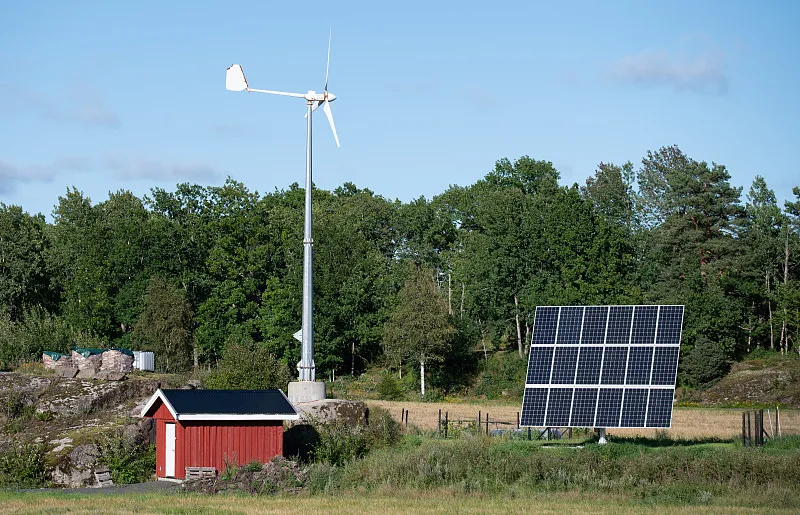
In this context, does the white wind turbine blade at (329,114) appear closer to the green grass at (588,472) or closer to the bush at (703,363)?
the green grass at (588,472)

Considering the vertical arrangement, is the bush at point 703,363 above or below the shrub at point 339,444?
below

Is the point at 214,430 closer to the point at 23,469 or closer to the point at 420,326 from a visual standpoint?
the point at 23,469

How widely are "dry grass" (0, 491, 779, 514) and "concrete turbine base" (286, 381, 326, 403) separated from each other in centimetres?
1281

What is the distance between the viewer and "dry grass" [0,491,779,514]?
32.8 m

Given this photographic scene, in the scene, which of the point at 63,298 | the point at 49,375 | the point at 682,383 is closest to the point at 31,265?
the point at 63,298

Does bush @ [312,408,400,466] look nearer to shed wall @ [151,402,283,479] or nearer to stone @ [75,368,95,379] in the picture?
shed wall @ [151,402,283,479]

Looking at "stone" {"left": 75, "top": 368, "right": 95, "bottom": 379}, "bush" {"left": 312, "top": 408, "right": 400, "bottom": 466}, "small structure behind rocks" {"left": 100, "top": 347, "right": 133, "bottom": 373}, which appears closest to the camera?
"bush" {"left": 312, "top": 408, "right": 400, "bottom": 466}

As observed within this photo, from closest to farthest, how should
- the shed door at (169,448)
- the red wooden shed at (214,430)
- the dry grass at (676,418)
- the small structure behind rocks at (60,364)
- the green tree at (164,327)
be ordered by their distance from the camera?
the red wooden shed at (214,430), the shed door at (169,448), the dry grass at (676,418), the small structure behind rocks at (60,364), the green tree at (164,327)

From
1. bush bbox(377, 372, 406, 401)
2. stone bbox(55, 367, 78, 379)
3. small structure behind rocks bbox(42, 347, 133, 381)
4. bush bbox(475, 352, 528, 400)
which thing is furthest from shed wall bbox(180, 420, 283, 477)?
bush bbox(475, 352, 528, 400)

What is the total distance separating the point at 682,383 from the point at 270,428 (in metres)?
48.4

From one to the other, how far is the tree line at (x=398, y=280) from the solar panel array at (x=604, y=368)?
38.1 m

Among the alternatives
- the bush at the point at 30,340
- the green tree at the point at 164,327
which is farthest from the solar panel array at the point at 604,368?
the green tree at the point at 164,327

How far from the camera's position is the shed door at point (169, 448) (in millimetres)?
42812

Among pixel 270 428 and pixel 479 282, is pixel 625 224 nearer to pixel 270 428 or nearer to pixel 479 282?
pixel 479 282
